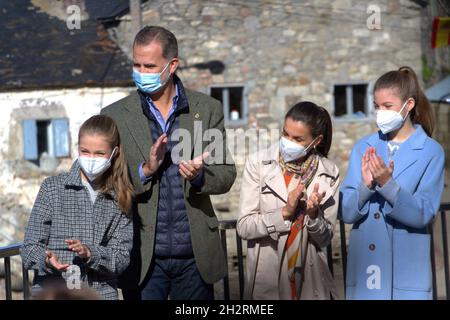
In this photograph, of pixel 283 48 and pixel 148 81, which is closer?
pixel 148 81

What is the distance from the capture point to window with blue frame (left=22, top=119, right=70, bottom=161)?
16547mm

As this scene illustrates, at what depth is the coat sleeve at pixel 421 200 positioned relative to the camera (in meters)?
4.10

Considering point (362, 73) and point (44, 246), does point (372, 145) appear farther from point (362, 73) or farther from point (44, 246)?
point (362, 73)

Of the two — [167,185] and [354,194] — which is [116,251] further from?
[354,194]

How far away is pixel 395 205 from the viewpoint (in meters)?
4.11

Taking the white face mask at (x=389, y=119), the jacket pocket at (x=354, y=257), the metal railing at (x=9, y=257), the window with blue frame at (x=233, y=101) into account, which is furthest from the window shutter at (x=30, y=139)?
the white face mask at (x=389, y=119)

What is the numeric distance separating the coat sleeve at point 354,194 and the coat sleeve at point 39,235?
4.95 feet

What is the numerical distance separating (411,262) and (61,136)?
43.2 ft

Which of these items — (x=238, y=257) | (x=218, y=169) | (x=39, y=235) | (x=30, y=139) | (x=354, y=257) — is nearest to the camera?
(x=39, y=235)

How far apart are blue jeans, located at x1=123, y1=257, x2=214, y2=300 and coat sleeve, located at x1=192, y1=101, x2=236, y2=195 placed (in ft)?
1.27

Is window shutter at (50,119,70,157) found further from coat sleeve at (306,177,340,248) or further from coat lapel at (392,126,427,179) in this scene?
coat lapel at (392,126,427,179)

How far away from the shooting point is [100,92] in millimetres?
16328

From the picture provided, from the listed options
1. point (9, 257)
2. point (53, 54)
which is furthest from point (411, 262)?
point (53, 54)
